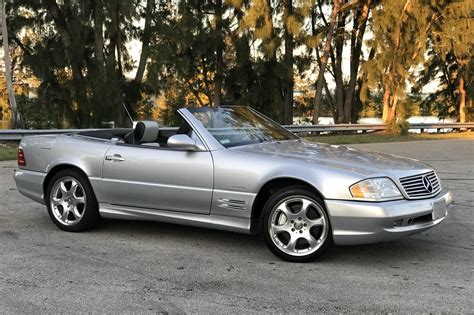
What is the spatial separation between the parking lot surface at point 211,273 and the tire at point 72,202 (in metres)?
0.13

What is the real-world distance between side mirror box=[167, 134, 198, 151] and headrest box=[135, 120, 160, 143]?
3.55 feet

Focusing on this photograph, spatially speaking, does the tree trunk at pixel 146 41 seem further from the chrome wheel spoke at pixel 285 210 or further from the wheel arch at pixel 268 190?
the chrome wheel spoke at pixel 285 210

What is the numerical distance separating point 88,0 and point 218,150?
665 inches

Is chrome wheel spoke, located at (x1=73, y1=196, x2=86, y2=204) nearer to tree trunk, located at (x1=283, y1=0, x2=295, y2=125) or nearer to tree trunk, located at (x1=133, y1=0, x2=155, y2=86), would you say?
tree trunk, located at (x1=133, y1=0, x2=155, y2=86)

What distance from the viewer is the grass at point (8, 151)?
1373 cm

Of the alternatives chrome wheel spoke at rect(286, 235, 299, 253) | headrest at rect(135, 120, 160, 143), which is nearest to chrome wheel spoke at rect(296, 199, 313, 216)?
chrome wheel spoke at rect(286, 235, 299, 253)

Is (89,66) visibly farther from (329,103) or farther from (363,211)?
(363,211)

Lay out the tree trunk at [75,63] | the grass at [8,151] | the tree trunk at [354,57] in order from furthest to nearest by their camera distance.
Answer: the tree trunk at [354,57], the tree trunk at [75,63], the grass at [8,151]

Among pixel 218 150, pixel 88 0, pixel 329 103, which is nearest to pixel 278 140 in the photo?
pixel 218 150

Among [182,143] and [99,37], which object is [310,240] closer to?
Result: [182,143]

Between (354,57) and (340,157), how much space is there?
2741 centimetres

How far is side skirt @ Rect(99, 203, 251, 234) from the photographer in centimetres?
500

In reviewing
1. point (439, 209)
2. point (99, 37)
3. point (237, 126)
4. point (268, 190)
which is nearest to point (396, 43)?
point (99, 37)

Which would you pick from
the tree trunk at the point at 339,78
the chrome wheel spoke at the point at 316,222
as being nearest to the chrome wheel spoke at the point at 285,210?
the chrome wheel spoke at the point at 316,222
